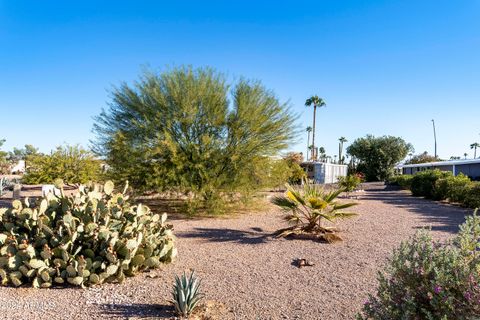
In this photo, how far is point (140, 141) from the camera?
1272cm

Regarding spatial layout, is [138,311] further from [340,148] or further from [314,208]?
[340,148]

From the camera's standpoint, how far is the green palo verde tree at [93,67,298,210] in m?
12.4

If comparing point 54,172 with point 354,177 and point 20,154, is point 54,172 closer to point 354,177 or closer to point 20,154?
point 354,177

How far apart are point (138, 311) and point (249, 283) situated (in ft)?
5.87

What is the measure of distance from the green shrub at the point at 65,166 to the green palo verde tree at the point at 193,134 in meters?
6.92

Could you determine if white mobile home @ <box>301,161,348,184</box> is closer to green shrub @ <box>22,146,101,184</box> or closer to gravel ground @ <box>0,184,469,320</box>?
green shrub @ <box>22,146,101,184</box>

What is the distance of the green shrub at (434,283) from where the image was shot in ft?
7.82

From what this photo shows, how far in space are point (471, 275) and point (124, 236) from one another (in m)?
5.04

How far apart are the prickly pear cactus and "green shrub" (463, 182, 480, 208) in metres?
13.2

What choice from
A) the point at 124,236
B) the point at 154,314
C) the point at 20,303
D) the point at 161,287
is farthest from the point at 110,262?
the point at 154,314

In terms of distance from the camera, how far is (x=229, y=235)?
9.38 metres

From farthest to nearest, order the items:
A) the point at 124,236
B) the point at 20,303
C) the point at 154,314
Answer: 1. the point at 124,236
2. the point at 20,303
3. the point at 154,314

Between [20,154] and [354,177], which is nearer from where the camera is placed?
[354,177]

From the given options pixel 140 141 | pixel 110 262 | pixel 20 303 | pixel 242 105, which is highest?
pixel 242 105
